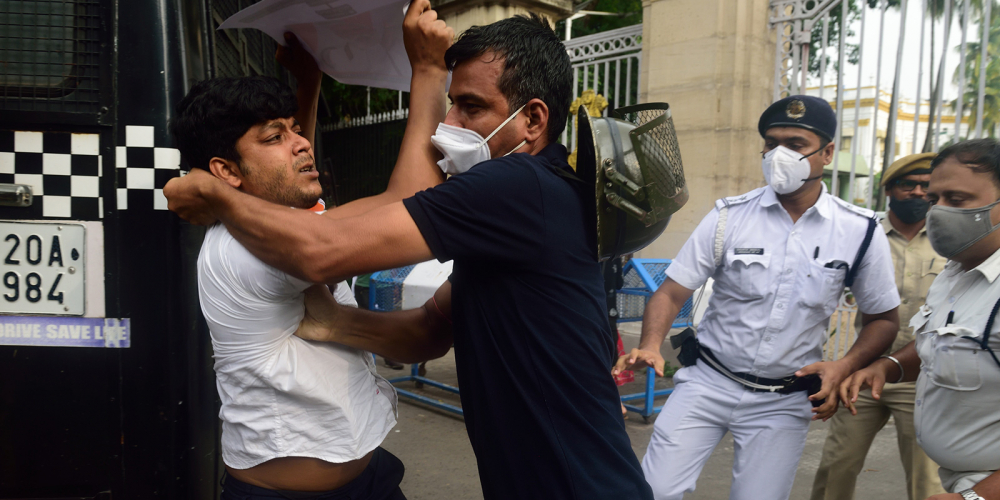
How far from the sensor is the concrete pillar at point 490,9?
7676 mm

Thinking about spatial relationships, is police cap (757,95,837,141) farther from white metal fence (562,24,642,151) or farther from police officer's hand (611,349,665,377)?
white metal fence (562,24,642,151)

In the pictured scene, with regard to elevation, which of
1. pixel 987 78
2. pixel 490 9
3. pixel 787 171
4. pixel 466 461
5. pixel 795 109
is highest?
pixel 490 9

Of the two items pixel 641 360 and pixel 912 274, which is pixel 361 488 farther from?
pixel 912 274

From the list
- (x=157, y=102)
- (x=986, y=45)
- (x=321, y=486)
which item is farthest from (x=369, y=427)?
(x=986, y=45)

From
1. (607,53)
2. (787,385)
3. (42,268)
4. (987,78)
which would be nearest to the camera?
(42,268)

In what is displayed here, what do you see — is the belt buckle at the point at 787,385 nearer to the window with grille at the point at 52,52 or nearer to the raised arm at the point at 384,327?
the raised arm at the point at 384,327

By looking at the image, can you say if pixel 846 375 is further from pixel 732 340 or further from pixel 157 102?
pixel 157 102

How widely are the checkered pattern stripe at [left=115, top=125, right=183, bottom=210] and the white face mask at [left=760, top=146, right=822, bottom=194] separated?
2.30m

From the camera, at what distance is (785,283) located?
284 cm

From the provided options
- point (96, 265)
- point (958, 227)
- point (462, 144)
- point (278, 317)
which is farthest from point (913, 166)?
point (96, 265)

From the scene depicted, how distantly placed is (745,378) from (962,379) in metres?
0.77

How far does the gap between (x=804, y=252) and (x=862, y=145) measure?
5.53m

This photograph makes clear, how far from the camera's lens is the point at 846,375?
8.79 ft

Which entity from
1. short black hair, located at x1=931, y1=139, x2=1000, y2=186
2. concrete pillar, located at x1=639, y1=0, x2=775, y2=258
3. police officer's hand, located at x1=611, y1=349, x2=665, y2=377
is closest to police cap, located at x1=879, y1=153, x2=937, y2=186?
short black hair, located at x1=931, y1=139, x2=1000, y2=186
